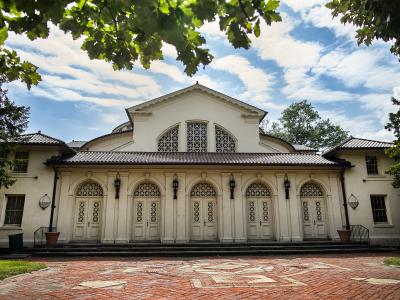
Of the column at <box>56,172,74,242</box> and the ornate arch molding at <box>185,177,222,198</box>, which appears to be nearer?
the column at <box>56,172,74,242</box>

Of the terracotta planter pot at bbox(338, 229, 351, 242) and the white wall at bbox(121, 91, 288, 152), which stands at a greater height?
the white wall at bbox(121, 91, 288, 152)

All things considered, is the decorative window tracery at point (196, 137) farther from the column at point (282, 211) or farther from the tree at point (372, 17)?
the tree at point (372, 17)

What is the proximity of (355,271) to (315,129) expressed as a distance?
46.5 m

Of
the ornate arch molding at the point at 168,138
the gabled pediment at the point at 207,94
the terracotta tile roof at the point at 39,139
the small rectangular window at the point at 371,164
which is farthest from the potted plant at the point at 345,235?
the terracotta tile roof at the point at 39,139

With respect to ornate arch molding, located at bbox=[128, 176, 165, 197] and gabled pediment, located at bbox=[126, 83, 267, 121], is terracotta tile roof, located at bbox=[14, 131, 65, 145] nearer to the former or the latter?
ornate arch molding, located at bbox=[128, 176, 165, 197]

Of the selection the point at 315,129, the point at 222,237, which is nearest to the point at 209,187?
the point at 222,237

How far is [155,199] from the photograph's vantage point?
1756 centimetres

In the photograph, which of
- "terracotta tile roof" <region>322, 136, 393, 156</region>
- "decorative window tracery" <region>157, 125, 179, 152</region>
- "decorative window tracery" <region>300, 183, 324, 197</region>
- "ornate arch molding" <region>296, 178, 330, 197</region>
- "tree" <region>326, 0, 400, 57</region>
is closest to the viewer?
"tree" <region>326, 0, 400, 57</region>

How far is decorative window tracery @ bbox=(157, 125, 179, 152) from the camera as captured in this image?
2102 centimetres

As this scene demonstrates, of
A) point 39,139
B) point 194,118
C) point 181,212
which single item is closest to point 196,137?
point 194,118

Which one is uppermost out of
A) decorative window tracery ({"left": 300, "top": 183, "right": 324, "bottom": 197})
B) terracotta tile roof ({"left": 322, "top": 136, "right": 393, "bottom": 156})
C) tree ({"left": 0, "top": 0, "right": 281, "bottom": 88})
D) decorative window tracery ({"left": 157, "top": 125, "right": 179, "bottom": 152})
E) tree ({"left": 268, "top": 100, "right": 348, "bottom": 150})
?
tree ({"left": 268, "top": 100, "right": 348, "bottom": 150})

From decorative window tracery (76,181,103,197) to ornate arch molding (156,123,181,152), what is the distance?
5.08 metres

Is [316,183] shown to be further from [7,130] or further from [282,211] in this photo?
[7,130]

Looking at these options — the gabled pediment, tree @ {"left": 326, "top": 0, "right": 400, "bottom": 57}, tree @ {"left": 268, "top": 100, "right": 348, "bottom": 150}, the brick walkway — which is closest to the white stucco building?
the gabled pediment
